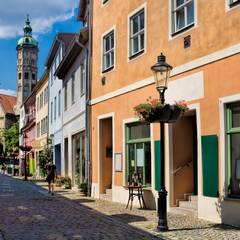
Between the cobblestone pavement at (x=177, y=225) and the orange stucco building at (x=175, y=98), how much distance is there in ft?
1.60

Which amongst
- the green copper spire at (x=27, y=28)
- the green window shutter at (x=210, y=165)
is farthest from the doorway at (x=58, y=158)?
the green copper spire at (x=27, y=28)

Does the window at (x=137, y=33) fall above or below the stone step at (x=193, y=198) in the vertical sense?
above

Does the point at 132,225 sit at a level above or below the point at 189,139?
below

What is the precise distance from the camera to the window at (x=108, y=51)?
2072 centimetres

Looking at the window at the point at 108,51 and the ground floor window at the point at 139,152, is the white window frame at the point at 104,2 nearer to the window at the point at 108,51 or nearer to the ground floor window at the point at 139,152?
the window at the point at 108,51

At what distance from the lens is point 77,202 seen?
19.6 m

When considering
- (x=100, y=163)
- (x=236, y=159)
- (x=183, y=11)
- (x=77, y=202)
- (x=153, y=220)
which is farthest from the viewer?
(x=100, y=163)

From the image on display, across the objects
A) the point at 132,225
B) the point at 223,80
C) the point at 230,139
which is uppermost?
the point at 223,80

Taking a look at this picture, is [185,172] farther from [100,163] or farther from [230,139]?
[100,163]

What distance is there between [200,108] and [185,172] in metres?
2.64

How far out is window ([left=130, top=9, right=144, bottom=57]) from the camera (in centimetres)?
1791

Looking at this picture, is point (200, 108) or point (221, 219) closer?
point (221, 219)

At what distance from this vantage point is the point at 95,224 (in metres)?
13.0

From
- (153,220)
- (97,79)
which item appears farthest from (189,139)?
(97,79)
